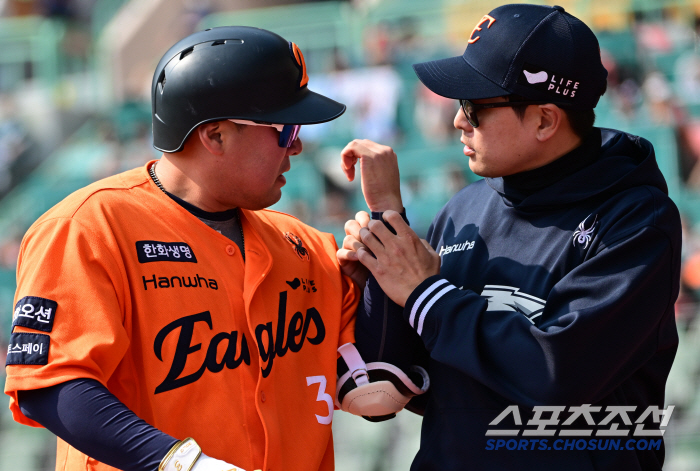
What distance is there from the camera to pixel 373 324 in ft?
8.34

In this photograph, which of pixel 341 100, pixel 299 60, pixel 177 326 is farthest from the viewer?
pixel 341 100

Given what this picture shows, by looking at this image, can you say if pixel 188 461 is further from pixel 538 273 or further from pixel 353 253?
pixel 538 273

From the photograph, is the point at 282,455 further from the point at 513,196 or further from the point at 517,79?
the point at 517,79

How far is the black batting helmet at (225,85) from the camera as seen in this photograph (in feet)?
7.37

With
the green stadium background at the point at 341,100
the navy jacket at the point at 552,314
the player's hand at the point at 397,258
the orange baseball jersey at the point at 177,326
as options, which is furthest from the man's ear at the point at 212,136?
the green stadium background at the point at 341,100

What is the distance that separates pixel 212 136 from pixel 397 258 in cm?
70

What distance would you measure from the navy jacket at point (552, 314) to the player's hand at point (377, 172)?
289 millimetres

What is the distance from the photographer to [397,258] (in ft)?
8.04

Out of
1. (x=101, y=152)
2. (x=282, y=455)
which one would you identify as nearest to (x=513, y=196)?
(x=282, y=455)

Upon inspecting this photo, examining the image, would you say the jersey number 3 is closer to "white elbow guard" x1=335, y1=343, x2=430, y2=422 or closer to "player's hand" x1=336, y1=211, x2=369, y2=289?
"white elbow guard" x1=335, y1=343, x2=430, y2=422

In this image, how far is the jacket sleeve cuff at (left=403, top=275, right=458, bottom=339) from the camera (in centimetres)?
230

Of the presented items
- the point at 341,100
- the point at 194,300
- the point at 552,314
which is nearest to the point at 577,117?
the point at 552,314

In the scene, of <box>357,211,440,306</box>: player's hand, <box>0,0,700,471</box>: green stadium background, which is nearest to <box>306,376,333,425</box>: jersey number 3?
<box>357,211,440,306</box>: player's hand

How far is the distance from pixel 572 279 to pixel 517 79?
65 centimetres
